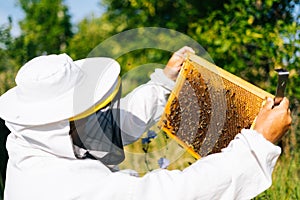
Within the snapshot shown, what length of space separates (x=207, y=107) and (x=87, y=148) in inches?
23.4

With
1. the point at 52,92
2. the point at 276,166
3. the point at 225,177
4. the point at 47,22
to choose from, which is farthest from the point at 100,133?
the point at 47,22

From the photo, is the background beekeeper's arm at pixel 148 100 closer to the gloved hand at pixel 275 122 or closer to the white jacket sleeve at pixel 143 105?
the white jacket sleeve at pixel 143 105

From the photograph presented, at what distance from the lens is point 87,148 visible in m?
2.29

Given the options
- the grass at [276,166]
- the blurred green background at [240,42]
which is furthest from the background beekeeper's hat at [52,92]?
the blurred green background at [240,42]

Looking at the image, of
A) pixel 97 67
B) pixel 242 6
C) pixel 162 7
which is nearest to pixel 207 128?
pixel 97 67

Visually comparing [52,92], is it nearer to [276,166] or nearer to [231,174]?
[231,174]

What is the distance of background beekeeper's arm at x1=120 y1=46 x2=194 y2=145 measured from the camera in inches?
113

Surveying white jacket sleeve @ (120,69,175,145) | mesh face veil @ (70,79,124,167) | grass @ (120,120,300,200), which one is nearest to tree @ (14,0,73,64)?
grass @ (120,120,300,200)

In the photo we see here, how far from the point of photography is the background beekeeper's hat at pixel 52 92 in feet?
6.77

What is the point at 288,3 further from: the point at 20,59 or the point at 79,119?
the point at 79,119

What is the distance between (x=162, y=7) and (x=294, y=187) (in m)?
3.26

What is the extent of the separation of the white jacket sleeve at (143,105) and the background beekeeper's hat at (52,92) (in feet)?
2.01

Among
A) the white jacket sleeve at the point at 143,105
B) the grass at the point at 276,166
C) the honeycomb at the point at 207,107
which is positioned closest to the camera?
the honeycomb at the point at 207,107

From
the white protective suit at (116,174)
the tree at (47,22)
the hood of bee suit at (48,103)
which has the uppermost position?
the hood of bee suit at (48,103)
